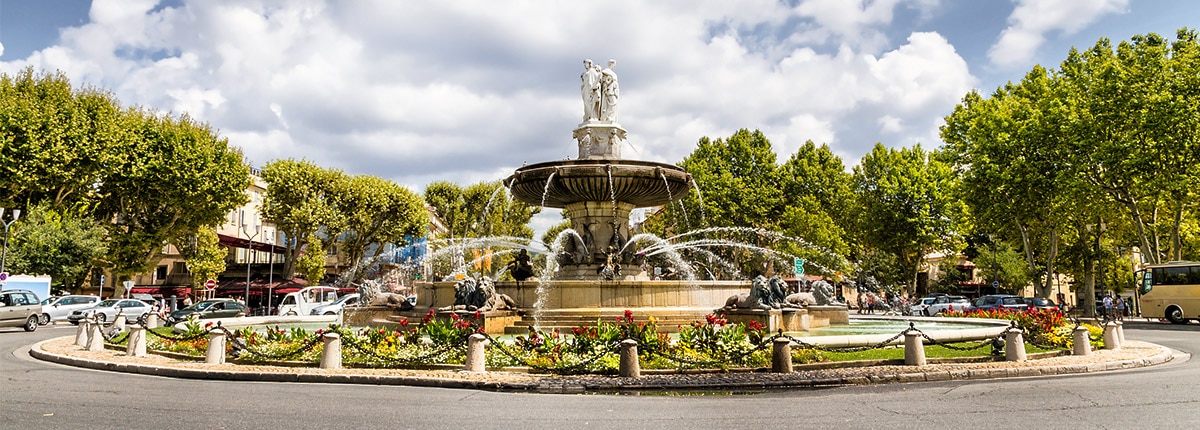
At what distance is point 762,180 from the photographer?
1859 inches

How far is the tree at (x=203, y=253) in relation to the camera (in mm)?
44125

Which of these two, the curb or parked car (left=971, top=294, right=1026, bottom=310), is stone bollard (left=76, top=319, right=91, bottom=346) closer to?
the curb

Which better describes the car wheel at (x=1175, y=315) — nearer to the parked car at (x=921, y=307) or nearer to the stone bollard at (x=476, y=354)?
the parked car at (x=921, y=307)

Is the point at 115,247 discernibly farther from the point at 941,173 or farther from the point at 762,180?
the point at 941,173

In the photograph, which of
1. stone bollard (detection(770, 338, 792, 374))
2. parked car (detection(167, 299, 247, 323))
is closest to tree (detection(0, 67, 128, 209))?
parked car (detection(167, 299, 247, 323))

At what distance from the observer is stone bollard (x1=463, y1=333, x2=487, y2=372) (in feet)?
35.4

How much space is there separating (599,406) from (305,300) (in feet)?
96.3

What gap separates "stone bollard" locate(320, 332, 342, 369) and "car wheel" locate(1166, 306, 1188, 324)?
31919 mm

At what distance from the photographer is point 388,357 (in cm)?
1147

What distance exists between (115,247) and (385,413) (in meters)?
35.7

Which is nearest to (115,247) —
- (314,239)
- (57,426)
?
(314,239)

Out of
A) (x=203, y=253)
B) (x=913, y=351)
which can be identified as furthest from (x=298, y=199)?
(x=913, y=351)

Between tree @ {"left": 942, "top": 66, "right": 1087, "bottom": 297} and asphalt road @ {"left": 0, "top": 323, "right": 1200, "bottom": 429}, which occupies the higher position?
tree @ {"left": 942, "top": 66, "right": 1087, "bottom": 297}

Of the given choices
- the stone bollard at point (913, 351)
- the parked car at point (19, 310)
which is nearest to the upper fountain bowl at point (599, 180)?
the stone bollard at point (913, 351)
